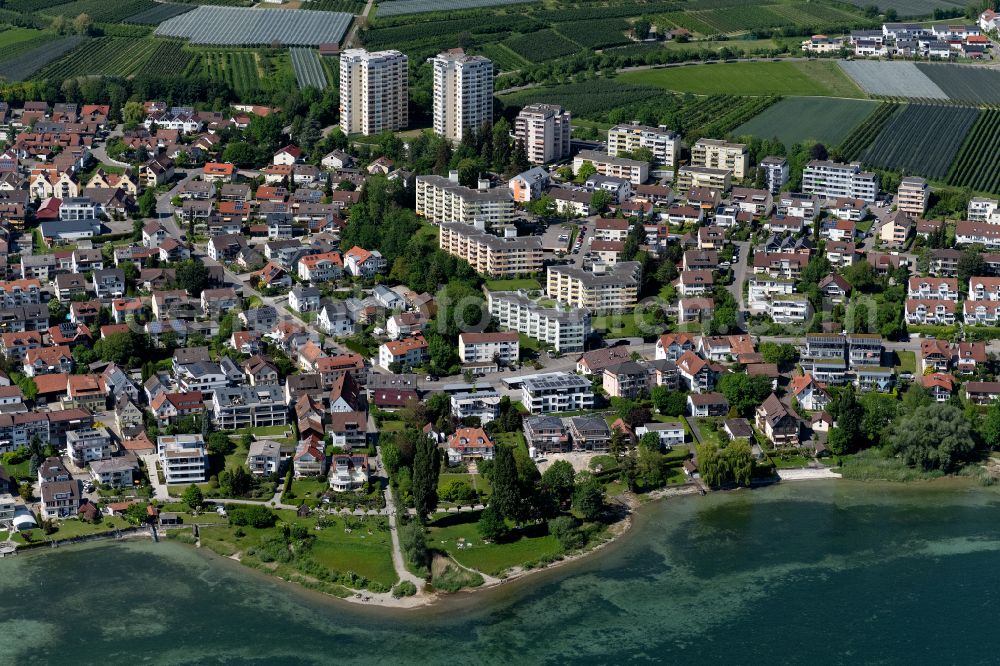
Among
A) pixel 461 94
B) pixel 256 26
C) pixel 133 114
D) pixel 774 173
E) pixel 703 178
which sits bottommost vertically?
pixel 703 178

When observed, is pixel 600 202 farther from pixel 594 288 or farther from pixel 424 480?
pixel 424 480

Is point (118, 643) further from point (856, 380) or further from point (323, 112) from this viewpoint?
point (323, 112)

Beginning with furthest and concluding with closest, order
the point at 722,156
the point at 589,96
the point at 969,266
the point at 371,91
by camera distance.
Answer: the point at 589,96, the point at 371,91, the point at 722,156, the point at 969,266

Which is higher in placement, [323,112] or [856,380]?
[323,112]

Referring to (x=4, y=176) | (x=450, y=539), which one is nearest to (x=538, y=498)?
(x=450, y=539)

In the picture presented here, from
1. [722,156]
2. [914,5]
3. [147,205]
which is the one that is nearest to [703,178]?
[722,156]

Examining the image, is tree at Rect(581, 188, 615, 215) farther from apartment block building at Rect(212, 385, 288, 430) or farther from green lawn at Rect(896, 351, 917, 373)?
apartment block building at Rect(212, 385, 288, 430)
